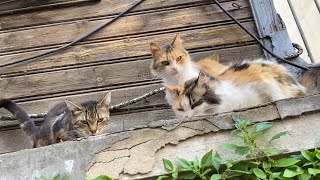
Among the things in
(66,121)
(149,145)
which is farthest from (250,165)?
(66,121)

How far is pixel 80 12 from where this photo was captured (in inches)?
139

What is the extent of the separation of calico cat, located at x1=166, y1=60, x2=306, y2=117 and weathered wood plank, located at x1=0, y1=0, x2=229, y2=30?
0.96 meters

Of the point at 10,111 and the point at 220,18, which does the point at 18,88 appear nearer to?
the point at 10,111

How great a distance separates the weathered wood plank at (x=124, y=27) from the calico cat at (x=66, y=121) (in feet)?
1.75

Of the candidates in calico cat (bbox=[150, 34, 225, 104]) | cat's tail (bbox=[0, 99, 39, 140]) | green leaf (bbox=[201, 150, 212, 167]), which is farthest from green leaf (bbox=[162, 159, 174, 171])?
cat's tail (bbox=[0, 99, 39, 140])

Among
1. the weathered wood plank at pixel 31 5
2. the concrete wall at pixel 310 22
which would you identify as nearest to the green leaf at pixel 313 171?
the weathered wood plank at pixel 31 5

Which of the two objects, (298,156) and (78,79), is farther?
(78,79)

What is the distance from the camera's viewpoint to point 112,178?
2.15 meters

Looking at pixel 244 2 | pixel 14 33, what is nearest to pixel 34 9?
pixel 14 33

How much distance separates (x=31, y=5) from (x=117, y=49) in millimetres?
713

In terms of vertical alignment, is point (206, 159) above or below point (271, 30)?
below

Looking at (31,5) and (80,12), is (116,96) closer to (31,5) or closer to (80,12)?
(80,12)

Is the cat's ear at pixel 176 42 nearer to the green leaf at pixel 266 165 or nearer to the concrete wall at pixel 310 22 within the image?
the green leaf at pixel 266 165

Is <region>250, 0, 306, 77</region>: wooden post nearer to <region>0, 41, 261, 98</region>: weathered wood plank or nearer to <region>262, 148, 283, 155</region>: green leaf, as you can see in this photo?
<region>0, 41, 261, 98</region>: weathered wood plank
